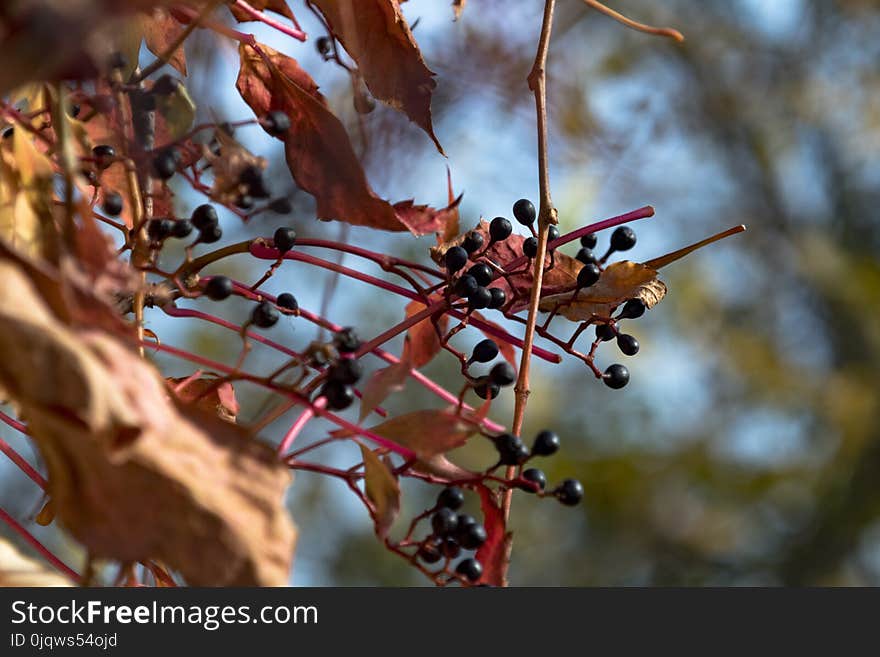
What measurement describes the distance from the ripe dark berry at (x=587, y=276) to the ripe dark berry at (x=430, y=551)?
10 centimetres

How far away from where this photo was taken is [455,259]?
1.20 feet

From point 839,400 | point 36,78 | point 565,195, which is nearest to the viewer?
point 36,78

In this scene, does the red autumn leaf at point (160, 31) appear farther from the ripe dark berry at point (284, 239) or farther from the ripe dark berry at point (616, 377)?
the ripe dark berry at point (616, 377)

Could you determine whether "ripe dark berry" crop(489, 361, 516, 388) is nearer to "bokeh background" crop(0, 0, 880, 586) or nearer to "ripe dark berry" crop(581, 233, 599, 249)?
"ripe dark berry" crop(581, 233, 599, 249)

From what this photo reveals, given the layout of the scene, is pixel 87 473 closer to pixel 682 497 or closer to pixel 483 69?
pixel 483 69

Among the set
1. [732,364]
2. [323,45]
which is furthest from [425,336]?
[732,364]

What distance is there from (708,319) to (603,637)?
3251mm

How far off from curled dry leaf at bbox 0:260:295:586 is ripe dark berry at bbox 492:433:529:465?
76mm

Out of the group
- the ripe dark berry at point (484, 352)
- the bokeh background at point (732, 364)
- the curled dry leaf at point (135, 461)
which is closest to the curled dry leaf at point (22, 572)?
the curled dry leaf at point (135, 461)

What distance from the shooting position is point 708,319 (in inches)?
137

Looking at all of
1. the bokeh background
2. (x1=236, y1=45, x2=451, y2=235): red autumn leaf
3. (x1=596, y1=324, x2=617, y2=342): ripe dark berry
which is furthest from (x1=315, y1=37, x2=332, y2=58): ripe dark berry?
the bokeh background

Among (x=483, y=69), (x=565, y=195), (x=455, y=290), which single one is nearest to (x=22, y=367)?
(x=455, y=290)

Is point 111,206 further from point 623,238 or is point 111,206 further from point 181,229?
point 623,238

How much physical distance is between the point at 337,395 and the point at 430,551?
0.25 feet
